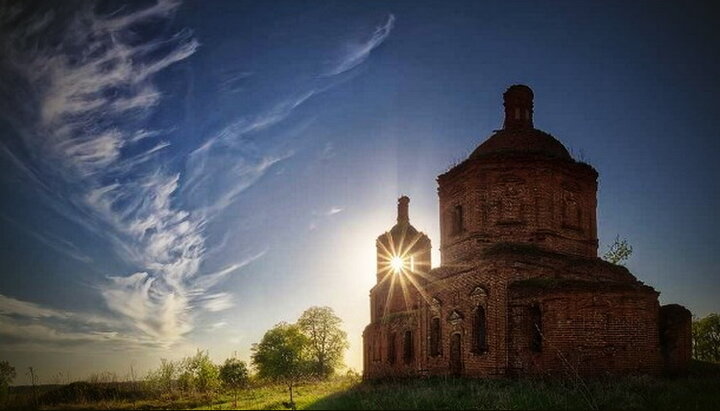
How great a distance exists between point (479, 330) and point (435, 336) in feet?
11.1

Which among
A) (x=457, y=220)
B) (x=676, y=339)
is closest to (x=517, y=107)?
(x=457, y=220)

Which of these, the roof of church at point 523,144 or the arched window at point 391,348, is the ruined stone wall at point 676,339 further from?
the arched window at point 391,348

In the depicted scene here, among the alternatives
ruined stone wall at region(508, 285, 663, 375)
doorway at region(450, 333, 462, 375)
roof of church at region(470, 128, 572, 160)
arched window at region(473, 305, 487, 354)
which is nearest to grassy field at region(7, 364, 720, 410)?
ruined stone wall at region(508, 285, 663, 375)

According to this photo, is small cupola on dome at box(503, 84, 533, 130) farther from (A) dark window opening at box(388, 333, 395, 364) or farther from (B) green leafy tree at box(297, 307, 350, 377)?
(B) green leafy tree at box(297, 307, 350, 377)

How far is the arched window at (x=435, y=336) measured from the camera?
22.0 meters

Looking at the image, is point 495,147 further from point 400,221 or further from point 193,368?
point 193,368

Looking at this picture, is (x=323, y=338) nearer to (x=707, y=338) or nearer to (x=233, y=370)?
(x=233, y=370)

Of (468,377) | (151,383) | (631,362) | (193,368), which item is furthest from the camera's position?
(193,368)

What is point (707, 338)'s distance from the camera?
4522 centimetres

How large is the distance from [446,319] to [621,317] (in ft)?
22.0

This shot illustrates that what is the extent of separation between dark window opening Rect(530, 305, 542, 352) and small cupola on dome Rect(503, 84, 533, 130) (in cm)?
945

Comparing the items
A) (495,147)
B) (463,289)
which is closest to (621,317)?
(463,289)

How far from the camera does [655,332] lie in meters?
17.2

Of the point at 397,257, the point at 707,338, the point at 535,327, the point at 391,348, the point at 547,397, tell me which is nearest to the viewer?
the point at 547,397
